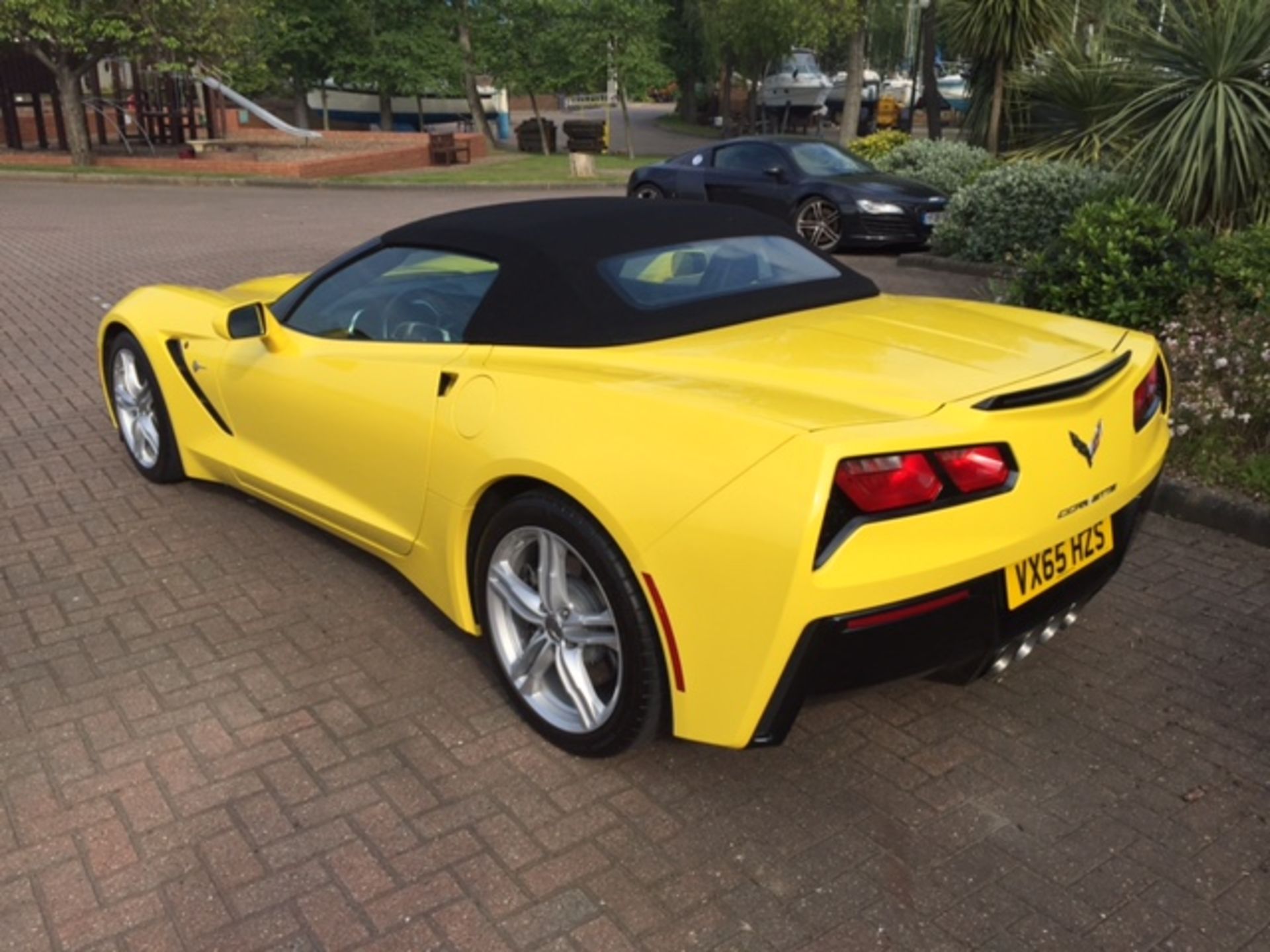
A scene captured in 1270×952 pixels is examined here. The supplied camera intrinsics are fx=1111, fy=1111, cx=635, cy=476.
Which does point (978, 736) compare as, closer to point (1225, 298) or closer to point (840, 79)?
point (1225, 298)

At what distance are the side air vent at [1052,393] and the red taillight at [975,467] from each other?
13 cm

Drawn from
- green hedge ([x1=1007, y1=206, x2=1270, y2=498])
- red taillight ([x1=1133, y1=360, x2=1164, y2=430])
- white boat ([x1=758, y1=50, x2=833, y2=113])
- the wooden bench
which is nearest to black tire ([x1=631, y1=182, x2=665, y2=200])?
green hedge ([x1=1007, y1=206, x2=1270, y2=498])

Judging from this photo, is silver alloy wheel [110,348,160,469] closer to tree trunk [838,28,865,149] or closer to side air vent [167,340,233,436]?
side air vent [167,340,233,436]

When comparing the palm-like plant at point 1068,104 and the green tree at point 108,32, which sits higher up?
the green tree at point 108,32

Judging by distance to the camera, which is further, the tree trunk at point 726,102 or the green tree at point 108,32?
the tree trunk at point 726,102

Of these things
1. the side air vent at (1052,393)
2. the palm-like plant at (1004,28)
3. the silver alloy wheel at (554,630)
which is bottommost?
the silver alloy wheel at (554,630)

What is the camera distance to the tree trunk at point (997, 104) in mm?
13219

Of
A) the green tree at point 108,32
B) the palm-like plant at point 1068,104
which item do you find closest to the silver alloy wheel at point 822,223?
the palm-like plant at point 1068,104

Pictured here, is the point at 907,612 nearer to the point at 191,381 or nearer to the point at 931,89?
the point at 191,381

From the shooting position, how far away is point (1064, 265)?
6.59 meters

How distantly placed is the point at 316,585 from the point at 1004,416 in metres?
2.62

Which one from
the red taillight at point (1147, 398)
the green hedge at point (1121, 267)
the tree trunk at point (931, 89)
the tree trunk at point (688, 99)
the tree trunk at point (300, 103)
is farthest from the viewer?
the tree trunk at point (688, 99)

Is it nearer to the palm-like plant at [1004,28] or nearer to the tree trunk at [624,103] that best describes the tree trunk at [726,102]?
the tree trunk at [624,103]

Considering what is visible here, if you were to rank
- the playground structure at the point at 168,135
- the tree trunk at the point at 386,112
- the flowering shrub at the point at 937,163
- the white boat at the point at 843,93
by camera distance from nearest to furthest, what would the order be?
1. the flowering shrub at the point at 937,163
2. the playground structure at the point at 168,135
3. the tree trunk at the point at 386,112
4. the white boat at the point at 843,93
